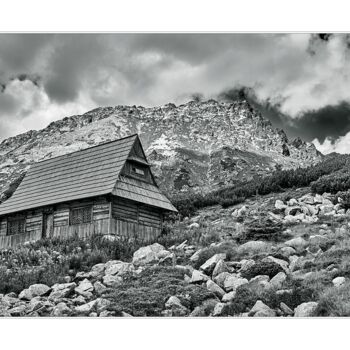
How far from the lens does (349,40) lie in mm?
15602

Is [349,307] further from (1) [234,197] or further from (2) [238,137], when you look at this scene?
(2) [238,137]

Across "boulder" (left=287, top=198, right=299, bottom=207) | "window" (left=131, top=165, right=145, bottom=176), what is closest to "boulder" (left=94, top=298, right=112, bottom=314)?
"window" (left=131, top=165, right=145, bottom=176)

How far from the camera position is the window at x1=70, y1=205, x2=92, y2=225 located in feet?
84.7

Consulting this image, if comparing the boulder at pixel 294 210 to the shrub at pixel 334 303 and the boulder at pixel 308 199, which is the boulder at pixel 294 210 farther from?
the shrub at pixel 334 303

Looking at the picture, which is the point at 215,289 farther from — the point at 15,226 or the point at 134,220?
the point at 15,226

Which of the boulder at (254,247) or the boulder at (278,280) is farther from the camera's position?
the boulder at (254,247)

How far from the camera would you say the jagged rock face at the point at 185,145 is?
188 ft

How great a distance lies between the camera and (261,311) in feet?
34.1

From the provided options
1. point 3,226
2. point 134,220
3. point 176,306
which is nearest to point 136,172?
point 134,220

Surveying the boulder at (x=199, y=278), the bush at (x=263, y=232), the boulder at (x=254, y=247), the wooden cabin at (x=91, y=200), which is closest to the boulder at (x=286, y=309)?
the boulder at (x=199, y=278)

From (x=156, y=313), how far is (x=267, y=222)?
398 inches

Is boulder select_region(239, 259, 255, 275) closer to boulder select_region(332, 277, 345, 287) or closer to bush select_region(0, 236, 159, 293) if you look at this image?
boulder select_region(332, 277, 345, 287)

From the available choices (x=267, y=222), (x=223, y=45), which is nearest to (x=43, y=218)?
(x=267, y=222)

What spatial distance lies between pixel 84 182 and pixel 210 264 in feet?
44.8
